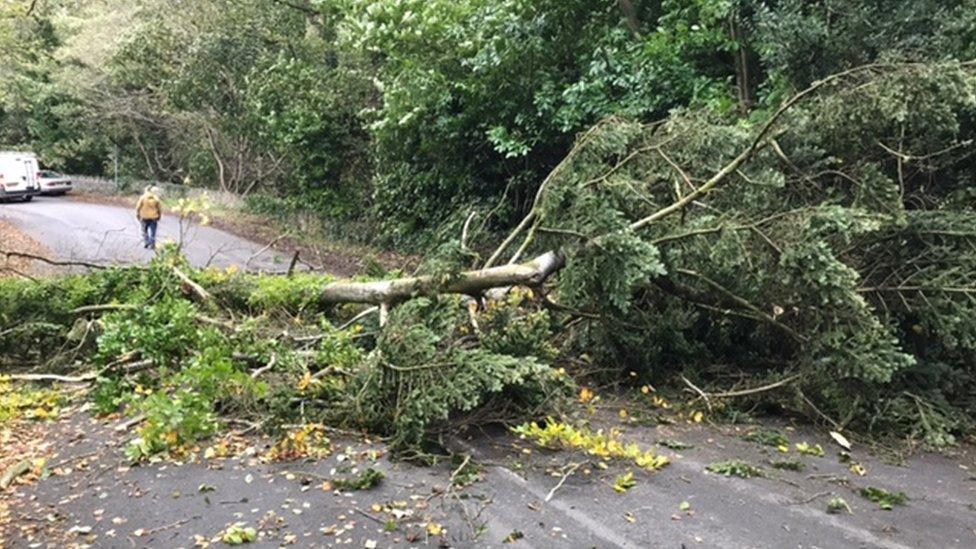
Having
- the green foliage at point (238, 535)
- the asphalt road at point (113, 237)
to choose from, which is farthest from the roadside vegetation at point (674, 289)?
the asphalt road at point (113, 237)

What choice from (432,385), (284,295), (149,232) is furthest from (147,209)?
(432,385)

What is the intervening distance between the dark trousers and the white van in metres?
15.5

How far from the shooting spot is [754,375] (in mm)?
6746

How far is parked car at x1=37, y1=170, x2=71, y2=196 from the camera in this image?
1140 inches

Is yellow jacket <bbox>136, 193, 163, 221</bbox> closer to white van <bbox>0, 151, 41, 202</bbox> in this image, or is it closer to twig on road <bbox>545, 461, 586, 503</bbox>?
twig on road <bbox>545, 461, 586, 503</bbox>

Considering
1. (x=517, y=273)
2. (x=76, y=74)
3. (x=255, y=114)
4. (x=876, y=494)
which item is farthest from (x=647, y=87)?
(x=76, y=74)

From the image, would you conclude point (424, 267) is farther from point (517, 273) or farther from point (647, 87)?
point (647, 87)

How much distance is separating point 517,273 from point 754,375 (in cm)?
236

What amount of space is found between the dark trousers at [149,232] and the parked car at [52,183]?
17.3 m

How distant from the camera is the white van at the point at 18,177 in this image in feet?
86.9

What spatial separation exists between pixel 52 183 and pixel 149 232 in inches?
708

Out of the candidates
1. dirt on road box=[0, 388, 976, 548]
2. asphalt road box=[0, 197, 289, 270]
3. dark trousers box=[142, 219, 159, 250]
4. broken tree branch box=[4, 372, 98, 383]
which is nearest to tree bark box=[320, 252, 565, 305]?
dirt on road box=[0, 388, 976, 548]

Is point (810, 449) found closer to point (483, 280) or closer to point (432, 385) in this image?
point (432, 385)

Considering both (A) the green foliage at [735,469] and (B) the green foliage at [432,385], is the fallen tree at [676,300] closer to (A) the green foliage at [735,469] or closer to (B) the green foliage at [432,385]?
(B) the green foliage at [432,385]
